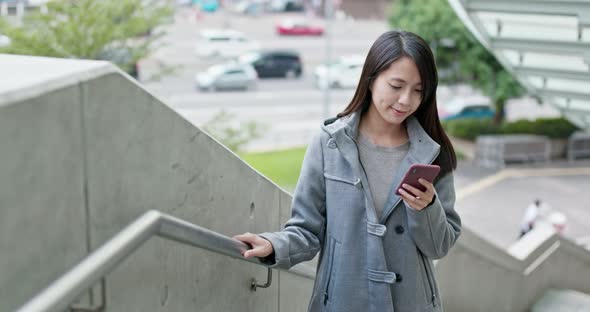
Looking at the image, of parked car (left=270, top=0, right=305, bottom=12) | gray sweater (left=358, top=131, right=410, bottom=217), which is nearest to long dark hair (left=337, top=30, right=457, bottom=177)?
gray sweater (left=358, top=131, right=410, bottom=217)

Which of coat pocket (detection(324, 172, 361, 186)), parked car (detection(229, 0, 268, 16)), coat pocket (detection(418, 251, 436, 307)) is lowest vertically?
parked car (detection(229, 0, 268, 16))

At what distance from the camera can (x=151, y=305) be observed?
2287 millimetres

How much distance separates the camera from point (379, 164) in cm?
264

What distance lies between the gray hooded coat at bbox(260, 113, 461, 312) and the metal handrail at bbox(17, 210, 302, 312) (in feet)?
1.15

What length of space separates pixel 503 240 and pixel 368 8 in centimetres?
2828

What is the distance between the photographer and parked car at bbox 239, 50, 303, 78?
31641 millimetres

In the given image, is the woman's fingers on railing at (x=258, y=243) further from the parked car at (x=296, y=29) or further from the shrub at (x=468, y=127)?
the parked car at (x=296, y=29)

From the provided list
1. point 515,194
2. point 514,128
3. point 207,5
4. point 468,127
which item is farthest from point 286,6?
point 515,194

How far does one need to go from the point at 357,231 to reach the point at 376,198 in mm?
125

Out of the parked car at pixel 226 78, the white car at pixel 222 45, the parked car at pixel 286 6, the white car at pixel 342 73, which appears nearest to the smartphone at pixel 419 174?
the parked car at pixel 226 78

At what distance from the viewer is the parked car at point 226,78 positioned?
29406mm

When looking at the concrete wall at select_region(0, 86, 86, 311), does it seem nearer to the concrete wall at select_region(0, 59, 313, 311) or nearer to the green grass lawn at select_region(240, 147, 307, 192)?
the concrete wall at select_region(0, 59, 313, 311)

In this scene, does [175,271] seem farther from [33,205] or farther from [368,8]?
[368,8]

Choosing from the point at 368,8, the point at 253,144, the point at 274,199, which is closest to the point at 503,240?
the point at 253,144
